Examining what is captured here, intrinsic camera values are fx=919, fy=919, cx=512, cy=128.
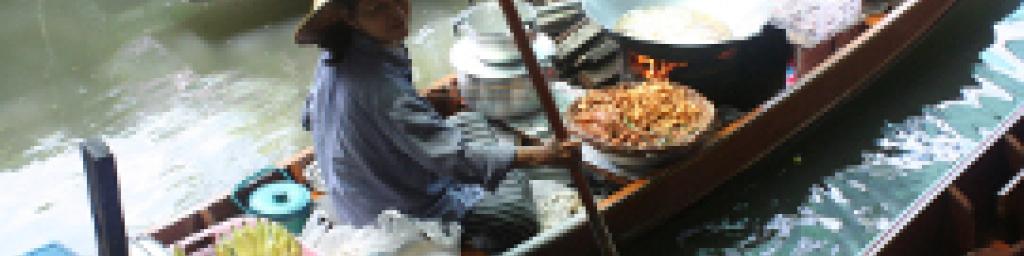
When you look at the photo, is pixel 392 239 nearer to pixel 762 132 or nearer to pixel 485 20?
pixel 485 20

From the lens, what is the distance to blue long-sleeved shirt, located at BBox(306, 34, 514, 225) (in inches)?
110

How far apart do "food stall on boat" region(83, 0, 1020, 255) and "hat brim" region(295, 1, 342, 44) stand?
89cm

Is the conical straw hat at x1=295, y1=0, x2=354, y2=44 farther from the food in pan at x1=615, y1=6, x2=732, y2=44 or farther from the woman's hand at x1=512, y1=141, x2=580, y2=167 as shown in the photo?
the food in pan at x1=615, y1=6, x2=732, y2=44

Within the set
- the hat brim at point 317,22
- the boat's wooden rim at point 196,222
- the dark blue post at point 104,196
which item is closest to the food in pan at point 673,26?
the boat's wooden rim at point 196,222

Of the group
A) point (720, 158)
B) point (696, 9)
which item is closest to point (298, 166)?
point (720, 158)

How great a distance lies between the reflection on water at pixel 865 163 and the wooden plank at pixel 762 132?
130 millimetres

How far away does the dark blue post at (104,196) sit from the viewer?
140 centimetres

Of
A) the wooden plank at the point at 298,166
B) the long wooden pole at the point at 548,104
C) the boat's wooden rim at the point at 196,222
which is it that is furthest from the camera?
the wooden plank at the point at 298,166

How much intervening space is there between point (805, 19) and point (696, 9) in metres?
0.63

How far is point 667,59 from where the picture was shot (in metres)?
4.16

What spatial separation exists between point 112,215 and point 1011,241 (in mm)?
3237

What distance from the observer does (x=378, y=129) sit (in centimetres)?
284

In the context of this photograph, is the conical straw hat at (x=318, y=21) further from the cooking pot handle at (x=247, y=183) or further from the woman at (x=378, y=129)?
the cooking pot handle at (x=247, y=183)

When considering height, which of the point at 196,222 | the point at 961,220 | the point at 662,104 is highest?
the point at 662,104
